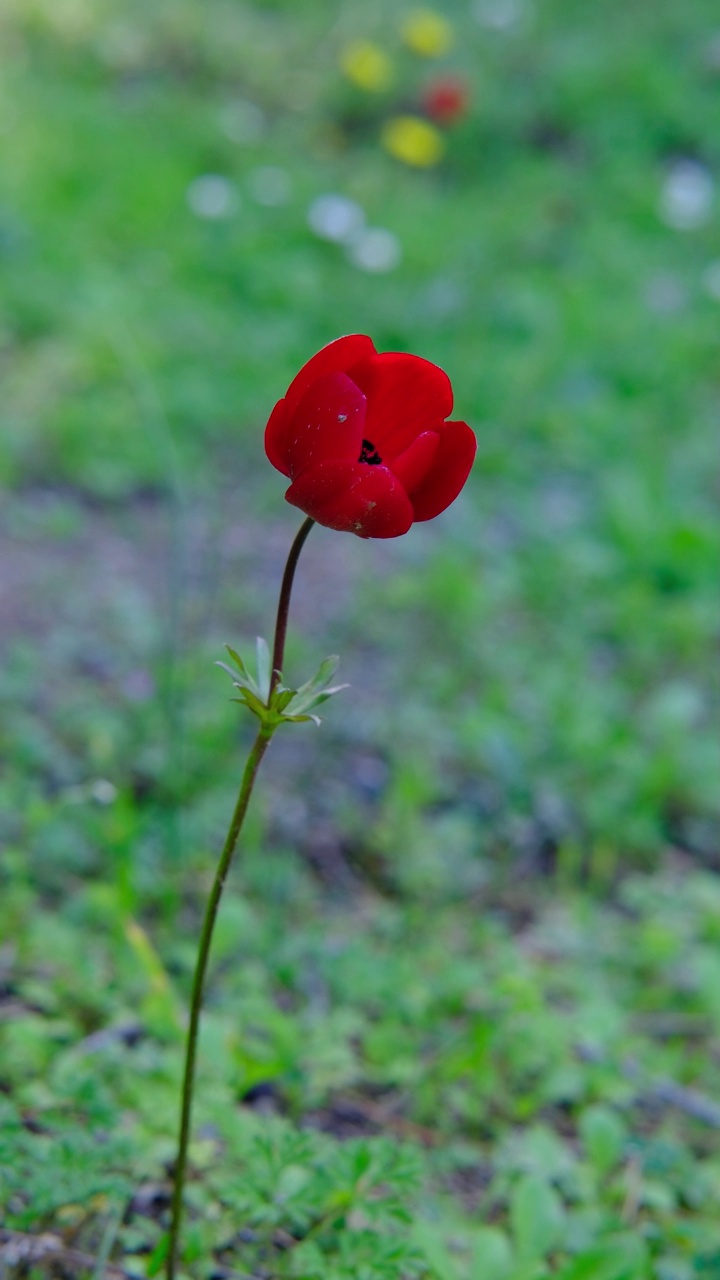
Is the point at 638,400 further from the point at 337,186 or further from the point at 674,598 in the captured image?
the point at 337,186

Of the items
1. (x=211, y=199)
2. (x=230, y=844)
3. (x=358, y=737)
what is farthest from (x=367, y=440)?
(x=211, y=199)

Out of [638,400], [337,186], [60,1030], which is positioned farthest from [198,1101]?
[337,186]

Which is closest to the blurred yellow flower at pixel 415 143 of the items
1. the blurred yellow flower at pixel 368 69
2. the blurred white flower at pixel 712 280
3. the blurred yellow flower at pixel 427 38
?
the blurred yellow flower at pixel 368 69

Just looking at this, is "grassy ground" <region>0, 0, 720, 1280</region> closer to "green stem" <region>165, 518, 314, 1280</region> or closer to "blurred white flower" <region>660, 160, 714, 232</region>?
"blurred white flower" <region>660, 160, 714, 232</region>

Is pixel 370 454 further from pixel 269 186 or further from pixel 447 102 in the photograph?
pixel 447 102

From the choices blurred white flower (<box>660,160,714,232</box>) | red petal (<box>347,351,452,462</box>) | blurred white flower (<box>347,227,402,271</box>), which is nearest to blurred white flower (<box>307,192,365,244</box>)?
blurred white flower (<box>347,227,402,271</box>)

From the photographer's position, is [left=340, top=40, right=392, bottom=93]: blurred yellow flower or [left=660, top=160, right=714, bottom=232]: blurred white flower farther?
[left=340, top=40, right=392, bottom=93]: blurred yellow flower
